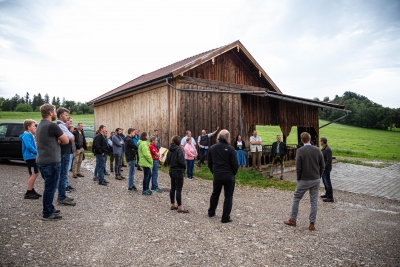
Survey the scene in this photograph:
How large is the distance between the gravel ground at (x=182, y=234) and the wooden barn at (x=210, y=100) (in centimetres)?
531

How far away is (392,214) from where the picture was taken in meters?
6.69

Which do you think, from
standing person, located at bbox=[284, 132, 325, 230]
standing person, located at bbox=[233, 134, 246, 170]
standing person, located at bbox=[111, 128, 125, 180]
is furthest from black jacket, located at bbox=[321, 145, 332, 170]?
standing person, located at bbox=[111, 128, 125, 180]

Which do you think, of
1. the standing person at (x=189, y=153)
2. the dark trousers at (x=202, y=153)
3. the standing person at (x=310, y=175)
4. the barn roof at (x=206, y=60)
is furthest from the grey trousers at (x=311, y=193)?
the barn roof at (x=206, y=60)

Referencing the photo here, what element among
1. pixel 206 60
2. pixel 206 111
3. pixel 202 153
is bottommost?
pixel 202 153

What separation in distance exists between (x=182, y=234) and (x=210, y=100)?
28.4 ft

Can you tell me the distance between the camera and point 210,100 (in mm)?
12391

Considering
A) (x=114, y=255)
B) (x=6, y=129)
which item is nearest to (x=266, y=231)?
(x=114, y=255)

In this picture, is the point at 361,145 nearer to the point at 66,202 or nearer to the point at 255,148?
the point at 255,148

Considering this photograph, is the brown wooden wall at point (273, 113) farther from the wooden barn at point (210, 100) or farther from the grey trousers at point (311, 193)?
the grey trousers at point (311, 193)

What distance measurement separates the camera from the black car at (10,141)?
33.6 feet

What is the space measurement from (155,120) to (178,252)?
9.26 meters

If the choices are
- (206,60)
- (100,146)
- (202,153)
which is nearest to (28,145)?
(100,146)

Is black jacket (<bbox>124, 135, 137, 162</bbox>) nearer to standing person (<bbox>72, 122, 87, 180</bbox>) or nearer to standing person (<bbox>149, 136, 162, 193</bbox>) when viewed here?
standing person (<bbox>149, 136, 162, 193</bbox>)

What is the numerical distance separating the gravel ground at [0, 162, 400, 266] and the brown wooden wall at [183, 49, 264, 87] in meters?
7.26
